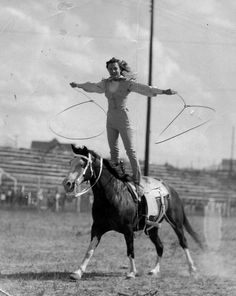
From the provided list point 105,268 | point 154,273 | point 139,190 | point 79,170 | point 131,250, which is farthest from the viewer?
point 105,268

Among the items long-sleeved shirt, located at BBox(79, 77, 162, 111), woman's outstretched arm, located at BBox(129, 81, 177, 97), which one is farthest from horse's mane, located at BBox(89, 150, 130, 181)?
woman's outstretched arm, located at BBox(129, 81, 177, 97)

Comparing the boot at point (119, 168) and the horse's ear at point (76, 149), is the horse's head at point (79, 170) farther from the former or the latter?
the boot at point (119, 168)

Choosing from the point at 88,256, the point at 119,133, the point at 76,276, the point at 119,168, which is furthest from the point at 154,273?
the point at 119,133

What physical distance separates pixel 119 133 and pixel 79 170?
2.67 ft

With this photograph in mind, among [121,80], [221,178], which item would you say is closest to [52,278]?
[121,80]

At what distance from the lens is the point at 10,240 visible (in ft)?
47.2

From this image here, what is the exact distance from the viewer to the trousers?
8109mm

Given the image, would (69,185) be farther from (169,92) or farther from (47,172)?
(47,172)

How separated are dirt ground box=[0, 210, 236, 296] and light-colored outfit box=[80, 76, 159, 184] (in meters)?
1.90

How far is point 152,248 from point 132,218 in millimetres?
5232

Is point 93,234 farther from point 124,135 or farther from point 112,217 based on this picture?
point 124,135

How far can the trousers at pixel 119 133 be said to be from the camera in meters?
8.11

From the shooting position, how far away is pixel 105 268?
10.0 metres

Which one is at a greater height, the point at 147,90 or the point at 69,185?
the point at 147,90
